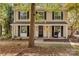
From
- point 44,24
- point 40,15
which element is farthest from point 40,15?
point 44,24

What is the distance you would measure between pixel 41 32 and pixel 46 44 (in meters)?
0.17

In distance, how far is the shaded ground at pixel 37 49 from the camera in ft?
25.1

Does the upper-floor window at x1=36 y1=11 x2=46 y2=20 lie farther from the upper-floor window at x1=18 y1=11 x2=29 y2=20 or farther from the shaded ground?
the shaded ground

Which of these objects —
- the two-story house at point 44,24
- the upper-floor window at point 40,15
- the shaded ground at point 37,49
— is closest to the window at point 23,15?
the two-story house at point 44,24

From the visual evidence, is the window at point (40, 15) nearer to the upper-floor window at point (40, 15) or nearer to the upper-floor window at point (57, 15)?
the upper-floor window at point (40, 15)

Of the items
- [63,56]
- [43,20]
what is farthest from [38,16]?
[63,56]

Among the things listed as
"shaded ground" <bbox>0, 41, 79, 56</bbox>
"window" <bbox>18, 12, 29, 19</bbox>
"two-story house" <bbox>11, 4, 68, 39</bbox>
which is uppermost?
"window" <bbox>18, 12, 29, 19</bbox>

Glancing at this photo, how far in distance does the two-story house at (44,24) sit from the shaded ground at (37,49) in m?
0.11

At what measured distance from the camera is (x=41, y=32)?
25.1 ft

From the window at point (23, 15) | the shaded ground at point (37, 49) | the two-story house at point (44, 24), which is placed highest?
the window at point (23, 15)

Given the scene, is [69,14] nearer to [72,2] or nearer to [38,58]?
[72,2]

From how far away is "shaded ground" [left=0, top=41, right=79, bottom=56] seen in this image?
7.66 m

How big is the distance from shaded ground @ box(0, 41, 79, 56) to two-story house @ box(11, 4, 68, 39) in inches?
4.5

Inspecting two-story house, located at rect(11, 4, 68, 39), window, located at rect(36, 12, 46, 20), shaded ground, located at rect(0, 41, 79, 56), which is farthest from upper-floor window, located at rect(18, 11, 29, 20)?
shaded ground, located at rect(0, 41, 79, 56)
